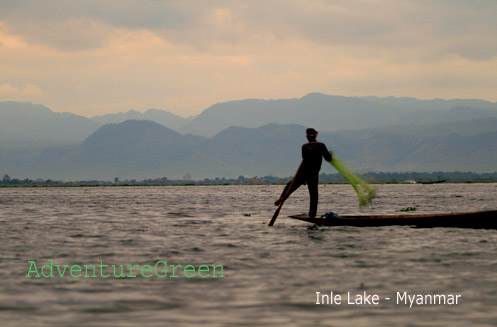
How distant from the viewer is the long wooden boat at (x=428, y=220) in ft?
76.0

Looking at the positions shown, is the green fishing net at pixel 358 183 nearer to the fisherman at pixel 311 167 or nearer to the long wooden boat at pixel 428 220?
the fisherman at pixel 311 167

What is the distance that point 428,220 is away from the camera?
79.9 feet

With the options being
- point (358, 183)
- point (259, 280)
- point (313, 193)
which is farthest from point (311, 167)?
point (259, 280)

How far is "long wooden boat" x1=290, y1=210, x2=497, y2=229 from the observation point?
76.0 ft

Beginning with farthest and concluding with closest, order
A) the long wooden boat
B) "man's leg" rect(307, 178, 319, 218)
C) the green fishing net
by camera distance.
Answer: the green fishing net, "man's leg" rect(307, 178, 319, 218), the long wooden boat

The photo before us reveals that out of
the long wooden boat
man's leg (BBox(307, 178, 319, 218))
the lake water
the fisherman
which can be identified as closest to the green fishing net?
the fisherman

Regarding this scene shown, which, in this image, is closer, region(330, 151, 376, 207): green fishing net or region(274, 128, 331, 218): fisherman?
region(274, 128, 331, 218): fisherman

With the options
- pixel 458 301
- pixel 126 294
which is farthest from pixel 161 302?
pixel 458 301

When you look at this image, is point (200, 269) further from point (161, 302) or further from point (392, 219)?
point (392, 219)

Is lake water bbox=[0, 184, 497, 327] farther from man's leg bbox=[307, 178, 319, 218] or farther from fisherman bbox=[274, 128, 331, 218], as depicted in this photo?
fisherman bbox=[274, 128, 331, 218]

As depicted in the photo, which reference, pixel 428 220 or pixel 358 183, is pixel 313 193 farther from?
pixel 428 220

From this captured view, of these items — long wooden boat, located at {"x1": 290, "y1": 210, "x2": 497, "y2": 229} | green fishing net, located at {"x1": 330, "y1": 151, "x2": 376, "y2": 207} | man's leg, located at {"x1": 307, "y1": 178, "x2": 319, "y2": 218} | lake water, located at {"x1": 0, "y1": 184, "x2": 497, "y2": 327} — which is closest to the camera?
lake water, located at {"x1": 0, "y1": 184, "x2": 497, "y2": 327}

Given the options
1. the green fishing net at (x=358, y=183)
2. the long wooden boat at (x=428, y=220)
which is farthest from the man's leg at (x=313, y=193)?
the green fishing net at (x=358, y=183)

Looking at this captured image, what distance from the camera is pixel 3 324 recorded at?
33.9ft
